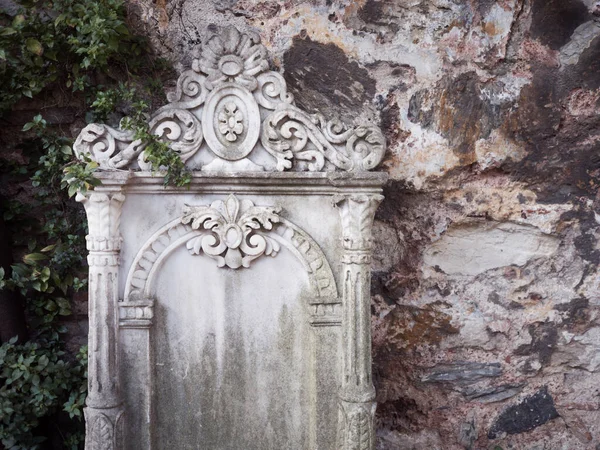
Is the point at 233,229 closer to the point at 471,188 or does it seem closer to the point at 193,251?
the point at 193,251

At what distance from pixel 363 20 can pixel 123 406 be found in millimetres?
2167

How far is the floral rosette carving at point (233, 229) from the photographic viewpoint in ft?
8.84

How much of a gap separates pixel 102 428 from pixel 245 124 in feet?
4.68

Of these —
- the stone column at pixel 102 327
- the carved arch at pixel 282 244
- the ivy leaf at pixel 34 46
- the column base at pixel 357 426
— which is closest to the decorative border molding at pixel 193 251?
the carved arch at pixel 282 244

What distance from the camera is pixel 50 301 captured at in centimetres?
343

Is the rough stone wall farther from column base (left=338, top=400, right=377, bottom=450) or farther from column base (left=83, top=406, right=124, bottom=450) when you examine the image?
column base (left=83, top=406, right=124, bottom=450)

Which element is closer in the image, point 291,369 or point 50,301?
point 291,369

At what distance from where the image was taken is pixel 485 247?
3184 millimetres

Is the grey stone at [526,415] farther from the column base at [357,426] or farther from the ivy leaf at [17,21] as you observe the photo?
the ivy leaf at [17,21]

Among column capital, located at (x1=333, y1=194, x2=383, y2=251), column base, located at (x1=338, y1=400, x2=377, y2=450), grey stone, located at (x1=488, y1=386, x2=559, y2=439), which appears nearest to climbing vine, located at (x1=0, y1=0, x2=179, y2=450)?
column capital, located at (x1=333, y1=194, x2=383, y2=251)

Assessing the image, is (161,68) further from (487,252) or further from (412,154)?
(487,252)

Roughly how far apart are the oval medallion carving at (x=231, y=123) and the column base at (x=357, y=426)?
1.20 meters

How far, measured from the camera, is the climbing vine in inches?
124

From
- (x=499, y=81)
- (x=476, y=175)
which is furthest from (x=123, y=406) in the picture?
(x=499, y=81)
